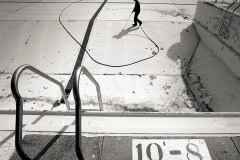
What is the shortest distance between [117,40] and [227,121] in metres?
5.20

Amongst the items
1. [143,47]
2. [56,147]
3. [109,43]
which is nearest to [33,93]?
[56,147]

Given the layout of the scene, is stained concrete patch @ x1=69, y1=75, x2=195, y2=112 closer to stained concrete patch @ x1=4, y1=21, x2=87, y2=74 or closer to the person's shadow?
stained concrete patch @ x1=4, y1=21, x2=87, y2=74

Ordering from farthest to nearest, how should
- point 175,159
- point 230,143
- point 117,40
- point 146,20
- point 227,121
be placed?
1. point 146,20
2. point 117,40
3. point 227,121
4. point 230,143
5. point 175,159

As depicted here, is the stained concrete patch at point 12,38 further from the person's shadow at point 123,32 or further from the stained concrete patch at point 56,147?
the stained concrete patch at point 56,147

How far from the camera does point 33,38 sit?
6.80 meters

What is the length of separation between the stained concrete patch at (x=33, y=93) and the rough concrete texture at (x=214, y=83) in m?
4.01

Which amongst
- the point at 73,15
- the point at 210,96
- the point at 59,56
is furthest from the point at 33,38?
the point at 210,96

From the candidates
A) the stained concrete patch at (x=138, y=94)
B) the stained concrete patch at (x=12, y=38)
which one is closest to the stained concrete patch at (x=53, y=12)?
the stained concrete patch at (x=12, y=38)

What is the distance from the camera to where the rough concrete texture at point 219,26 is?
13.9 ft

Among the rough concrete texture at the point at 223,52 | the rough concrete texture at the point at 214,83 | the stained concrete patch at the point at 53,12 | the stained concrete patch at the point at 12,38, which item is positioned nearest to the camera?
the rough concrete texture at the point at 214,83

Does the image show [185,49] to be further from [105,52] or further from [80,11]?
[80,11]

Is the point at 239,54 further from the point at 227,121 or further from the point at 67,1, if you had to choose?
the point at 67,1

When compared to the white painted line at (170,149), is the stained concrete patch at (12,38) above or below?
below

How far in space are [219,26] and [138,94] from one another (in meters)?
3.35
